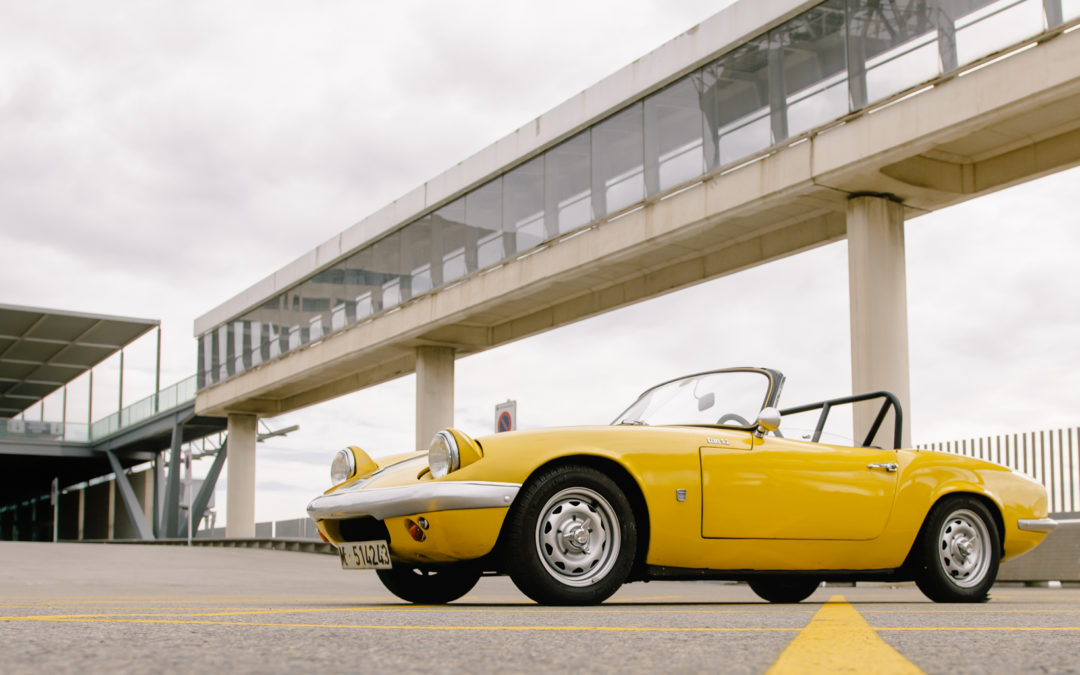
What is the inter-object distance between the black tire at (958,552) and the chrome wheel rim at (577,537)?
2.28 m

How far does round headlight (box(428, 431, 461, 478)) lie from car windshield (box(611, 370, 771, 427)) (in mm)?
1388

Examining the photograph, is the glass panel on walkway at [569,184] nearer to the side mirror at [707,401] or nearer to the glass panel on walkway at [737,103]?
the glass panel on walkway at [737,103]

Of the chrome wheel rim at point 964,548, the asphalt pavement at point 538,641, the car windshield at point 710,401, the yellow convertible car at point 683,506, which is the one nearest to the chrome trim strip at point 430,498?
the yellow convertible car at point 683,506

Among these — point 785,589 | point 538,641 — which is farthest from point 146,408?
point 538,641

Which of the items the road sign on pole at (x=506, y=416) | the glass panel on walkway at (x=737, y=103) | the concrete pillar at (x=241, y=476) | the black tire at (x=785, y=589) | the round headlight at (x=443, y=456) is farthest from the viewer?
the concrete pillar at (x=241, y=476)

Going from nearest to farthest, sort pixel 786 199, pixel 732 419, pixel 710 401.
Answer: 1. pixel 732 419
2. pixel 710 401
3. pixel 786 199

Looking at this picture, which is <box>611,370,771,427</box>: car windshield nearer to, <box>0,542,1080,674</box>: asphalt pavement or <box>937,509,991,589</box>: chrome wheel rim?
<box>937,509,991,589</box>: chrome wheel rim

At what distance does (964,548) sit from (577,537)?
9.53 ft

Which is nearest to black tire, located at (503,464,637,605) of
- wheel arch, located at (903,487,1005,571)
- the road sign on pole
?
wheel arch, located at (903,487,1005,571)

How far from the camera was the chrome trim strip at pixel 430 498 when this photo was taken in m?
5.23

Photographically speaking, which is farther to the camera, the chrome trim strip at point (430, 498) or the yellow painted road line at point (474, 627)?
the chrome trim strip at point (430, 498)

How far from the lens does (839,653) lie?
109 inches

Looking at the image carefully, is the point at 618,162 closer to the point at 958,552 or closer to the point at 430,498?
the point at 958,552

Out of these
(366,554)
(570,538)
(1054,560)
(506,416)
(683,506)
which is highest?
(506,416)
